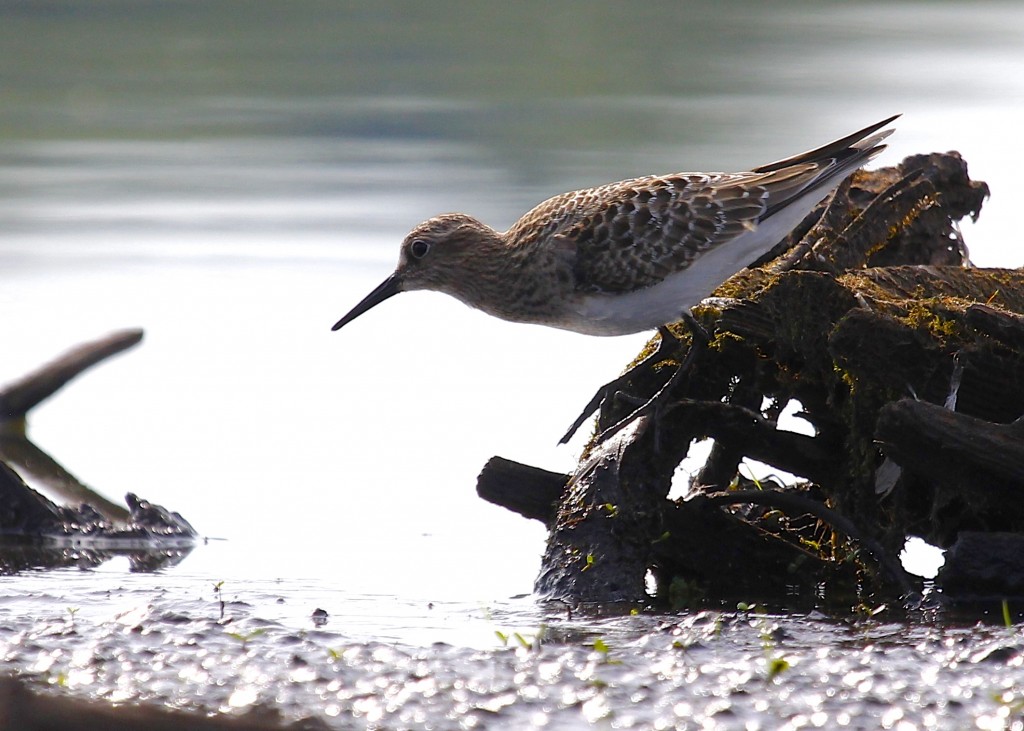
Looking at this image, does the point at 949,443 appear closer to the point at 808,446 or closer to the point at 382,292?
the point at 808,446

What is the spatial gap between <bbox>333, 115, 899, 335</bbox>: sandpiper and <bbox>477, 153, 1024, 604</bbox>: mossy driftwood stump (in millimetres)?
261

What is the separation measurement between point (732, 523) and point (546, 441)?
304 cm

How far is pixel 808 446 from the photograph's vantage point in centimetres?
632

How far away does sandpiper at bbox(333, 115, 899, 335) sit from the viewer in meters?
7.06

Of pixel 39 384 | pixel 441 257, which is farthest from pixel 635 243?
pixel 39 384

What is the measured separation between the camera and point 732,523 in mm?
6277

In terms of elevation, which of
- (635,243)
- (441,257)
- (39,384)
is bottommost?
(39,384)

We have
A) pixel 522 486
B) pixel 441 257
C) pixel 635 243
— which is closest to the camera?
pixel 522 486

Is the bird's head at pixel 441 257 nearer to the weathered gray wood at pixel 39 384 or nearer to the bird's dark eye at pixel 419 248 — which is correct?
the bird's dark eye at pixel 419 248

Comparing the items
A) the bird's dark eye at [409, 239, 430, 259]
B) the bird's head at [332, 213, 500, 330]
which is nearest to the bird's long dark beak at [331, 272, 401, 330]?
the bird's head at [332, 213, 500, 330]

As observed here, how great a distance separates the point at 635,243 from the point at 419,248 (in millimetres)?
1240

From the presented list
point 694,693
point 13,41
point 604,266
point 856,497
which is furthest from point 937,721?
point 13,41

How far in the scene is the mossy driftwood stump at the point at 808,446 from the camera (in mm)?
5711

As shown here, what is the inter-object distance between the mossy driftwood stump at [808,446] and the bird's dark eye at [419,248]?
147 centimetres
